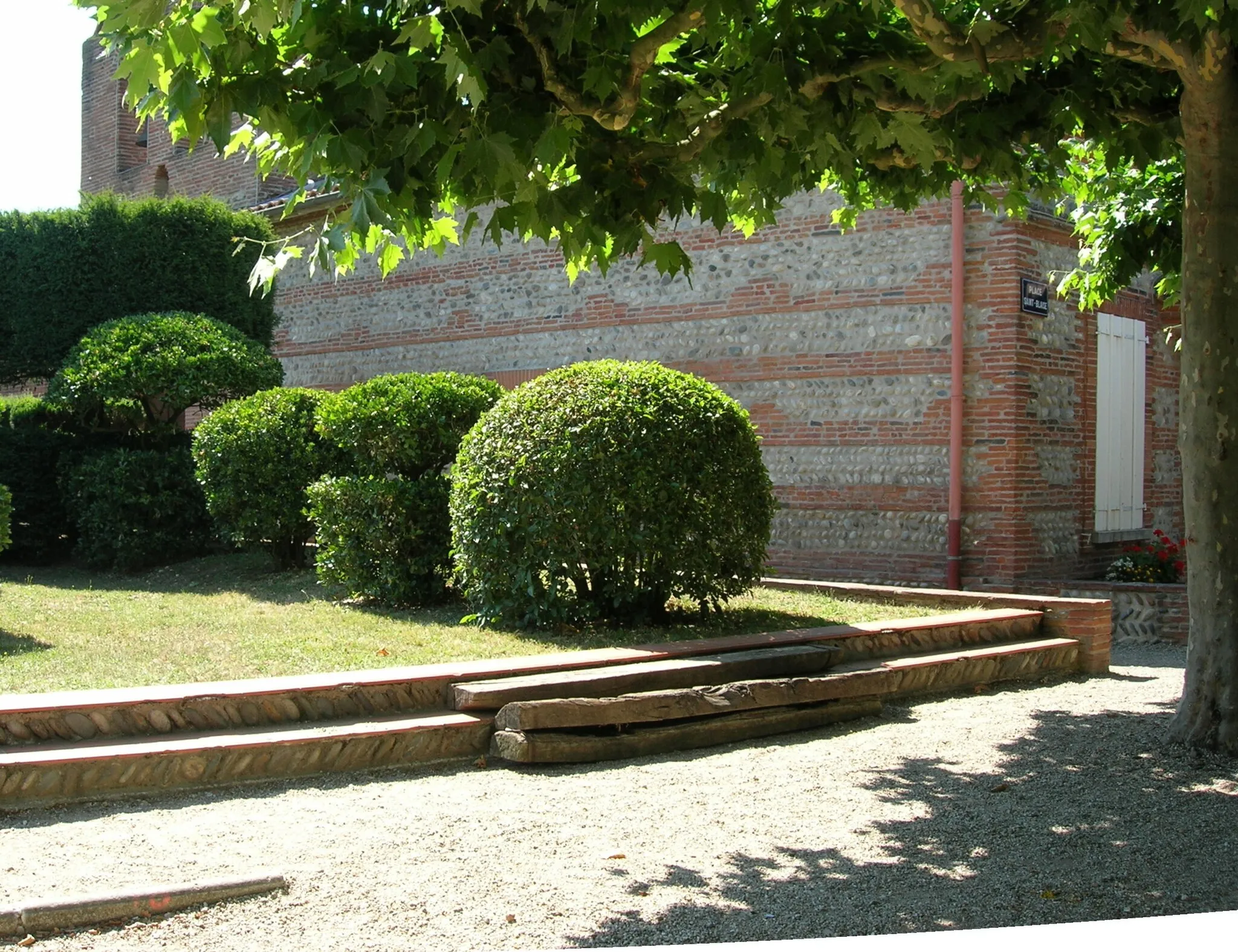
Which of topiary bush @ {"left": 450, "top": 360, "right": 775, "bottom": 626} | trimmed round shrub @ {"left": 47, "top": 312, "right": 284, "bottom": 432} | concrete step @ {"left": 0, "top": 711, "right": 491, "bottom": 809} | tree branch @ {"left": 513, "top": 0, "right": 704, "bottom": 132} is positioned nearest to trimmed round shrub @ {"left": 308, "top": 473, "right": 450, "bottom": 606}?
topiary bush @ {"left": 450, "top": 360, "right": 775, "bottom": 626}

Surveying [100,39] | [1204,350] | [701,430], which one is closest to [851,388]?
[701,430]

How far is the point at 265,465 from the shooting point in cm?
1124

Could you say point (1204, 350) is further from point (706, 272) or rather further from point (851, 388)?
point (706, 272)

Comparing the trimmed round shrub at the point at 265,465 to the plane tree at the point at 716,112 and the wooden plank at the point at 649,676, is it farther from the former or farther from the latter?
the plane tree at the point at 716,112

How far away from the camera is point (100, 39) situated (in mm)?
4188

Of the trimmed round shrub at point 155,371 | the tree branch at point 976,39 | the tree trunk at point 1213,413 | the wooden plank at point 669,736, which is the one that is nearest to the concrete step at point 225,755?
the wooden plank at point 669,736

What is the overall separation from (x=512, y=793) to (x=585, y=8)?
335 cm

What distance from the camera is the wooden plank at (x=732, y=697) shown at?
243 inches

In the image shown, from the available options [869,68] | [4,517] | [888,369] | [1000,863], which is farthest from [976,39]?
[4,517]

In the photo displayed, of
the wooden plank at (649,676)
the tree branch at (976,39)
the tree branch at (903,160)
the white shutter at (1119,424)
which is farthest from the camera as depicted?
the white shutter at (1119,424)

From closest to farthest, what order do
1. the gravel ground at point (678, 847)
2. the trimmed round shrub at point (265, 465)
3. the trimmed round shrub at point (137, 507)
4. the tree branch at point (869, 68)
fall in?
the gravel ground at point (678, 847) < the tree branch at point (869, 68) < the trimmed round shrub at point (265, 465) < the trimmed round shrub at point (137, 507)

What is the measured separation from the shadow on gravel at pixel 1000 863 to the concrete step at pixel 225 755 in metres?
1.85

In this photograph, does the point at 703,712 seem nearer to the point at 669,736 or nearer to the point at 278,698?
the point at 669,736

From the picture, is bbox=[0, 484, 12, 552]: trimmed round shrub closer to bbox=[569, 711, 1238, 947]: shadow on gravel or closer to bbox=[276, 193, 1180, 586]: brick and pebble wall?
bbox=[569, 711, 1238, 947]: shadow on gravel
